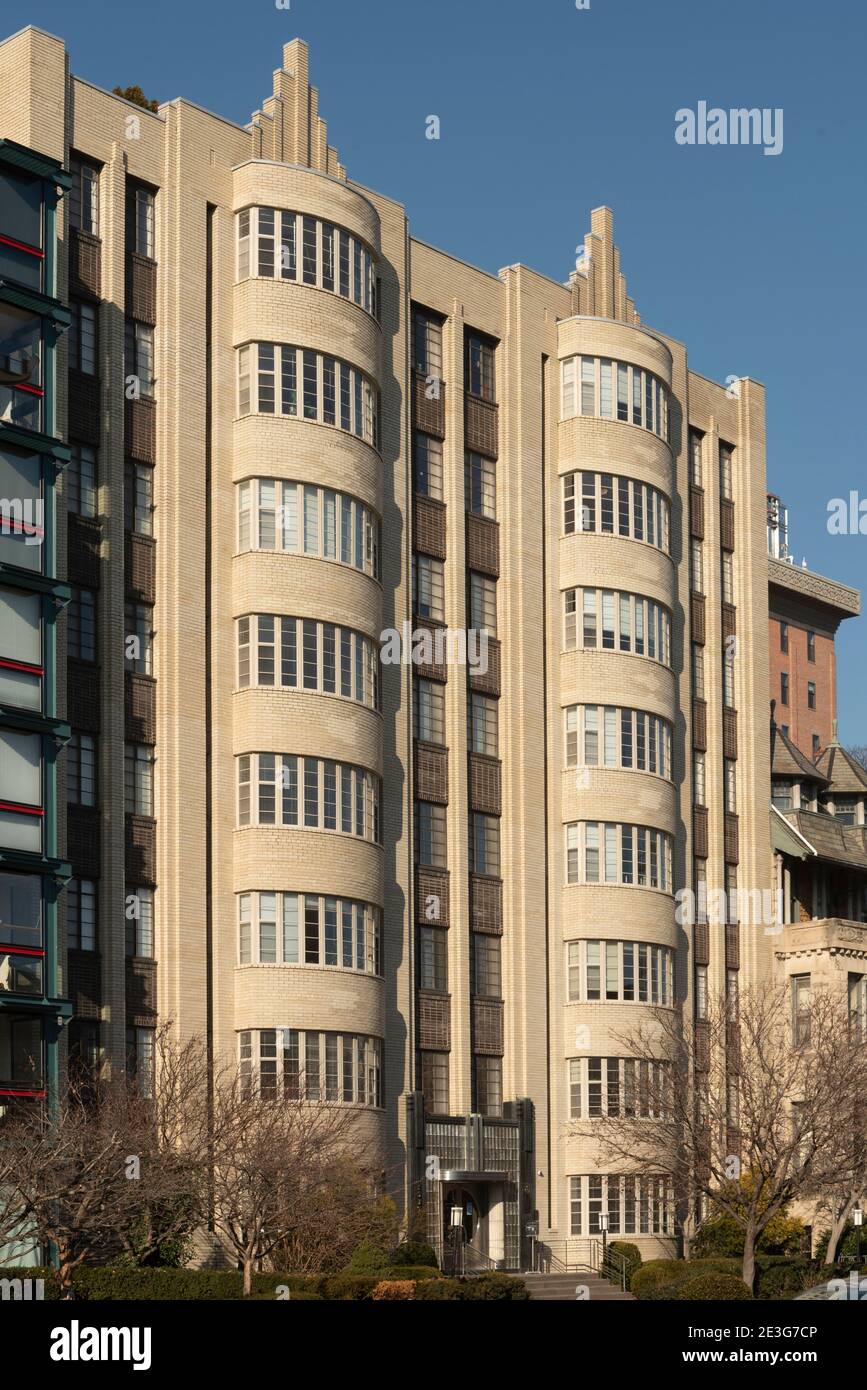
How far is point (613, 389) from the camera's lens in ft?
241

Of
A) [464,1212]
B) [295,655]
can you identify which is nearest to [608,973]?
[464,1212]

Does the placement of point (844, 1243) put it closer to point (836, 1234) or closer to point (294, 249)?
point (836, 1234)

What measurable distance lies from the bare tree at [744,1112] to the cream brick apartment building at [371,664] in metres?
2.40

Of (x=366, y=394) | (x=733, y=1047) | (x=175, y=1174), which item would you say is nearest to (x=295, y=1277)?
(x=175, y=1174)

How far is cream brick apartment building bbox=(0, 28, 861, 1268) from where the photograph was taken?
57188 mm

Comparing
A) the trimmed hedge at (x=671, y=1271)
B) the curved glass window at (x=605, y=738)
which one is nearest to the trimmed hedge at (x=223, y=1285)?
the trimmed hedge at (x=671, y=1271)

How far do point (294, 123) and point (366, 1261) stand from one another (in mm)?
34849

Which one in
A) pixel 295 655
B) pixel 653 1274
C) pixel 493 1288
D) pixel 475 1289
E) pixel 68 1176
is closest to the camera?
pixel 68 1176

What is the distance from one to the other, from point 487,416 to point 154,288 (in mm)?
14813

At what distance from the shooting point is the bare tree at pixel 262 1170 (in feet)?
158

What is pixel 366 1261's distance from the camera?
51531 millimetres

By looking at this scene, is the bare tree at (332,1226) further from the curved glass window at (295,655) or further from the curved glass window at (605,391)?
the curved glass window at (605,391)

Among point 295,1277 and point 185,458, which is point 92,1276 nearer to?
point 295,1277
